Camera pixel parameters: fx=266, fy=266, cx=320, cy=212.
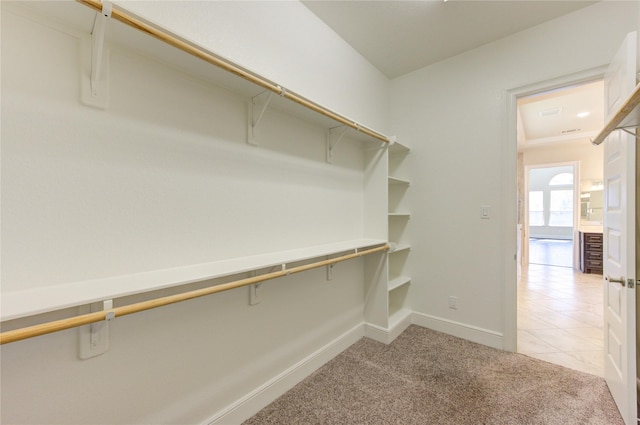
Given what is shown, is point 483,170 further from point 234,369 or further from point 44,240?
point 44,240

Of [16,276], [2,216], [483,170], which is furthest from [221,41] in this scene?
[483,170]

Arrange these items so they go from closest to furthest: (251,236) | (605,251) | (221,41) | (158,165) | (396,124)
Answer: (158,165) < (221,41) < (251,236) < (605,251) < (396,124)

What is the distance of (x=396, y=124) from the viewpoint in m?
3.08

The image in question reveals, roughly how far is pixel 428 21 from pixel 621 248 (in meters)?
2.10

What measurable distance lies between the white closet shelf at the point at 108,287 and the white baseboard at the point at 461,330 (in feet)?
6.72

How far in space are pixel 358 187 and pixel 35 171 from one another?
85.7 inches

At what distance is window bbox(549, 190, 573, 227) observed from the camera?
10.3m

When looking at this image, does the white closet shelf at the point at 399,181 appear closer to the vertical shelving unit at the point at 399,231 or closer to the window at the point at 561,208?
the vertical shelving unit at the point at 399,231

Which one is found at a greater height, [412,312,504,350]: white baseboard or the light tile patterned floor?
[412,312,504,350]: white baseboard

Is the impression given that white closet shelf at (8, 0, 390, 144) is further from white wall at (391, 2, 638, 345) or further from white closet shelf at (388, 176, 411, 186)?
white wall at (391, 2, 638, 345)

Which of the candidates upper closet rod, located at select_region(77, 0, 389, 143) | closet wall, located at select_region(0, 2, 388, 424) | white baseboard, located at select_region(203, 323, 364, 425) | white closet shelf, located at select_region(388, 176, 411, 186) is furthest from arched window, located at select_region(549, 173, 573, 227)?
upper closet rod, located at select_region(77, 0, 389, 143)

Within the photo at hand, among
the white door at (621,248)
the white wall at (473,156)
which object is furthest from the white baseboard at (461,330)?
the white door at (621,248)

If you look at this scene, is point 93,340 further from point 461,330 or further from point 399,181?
point 461,330

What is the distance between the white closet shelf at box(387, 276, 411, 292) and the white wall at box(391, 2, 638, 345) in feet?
0.38
